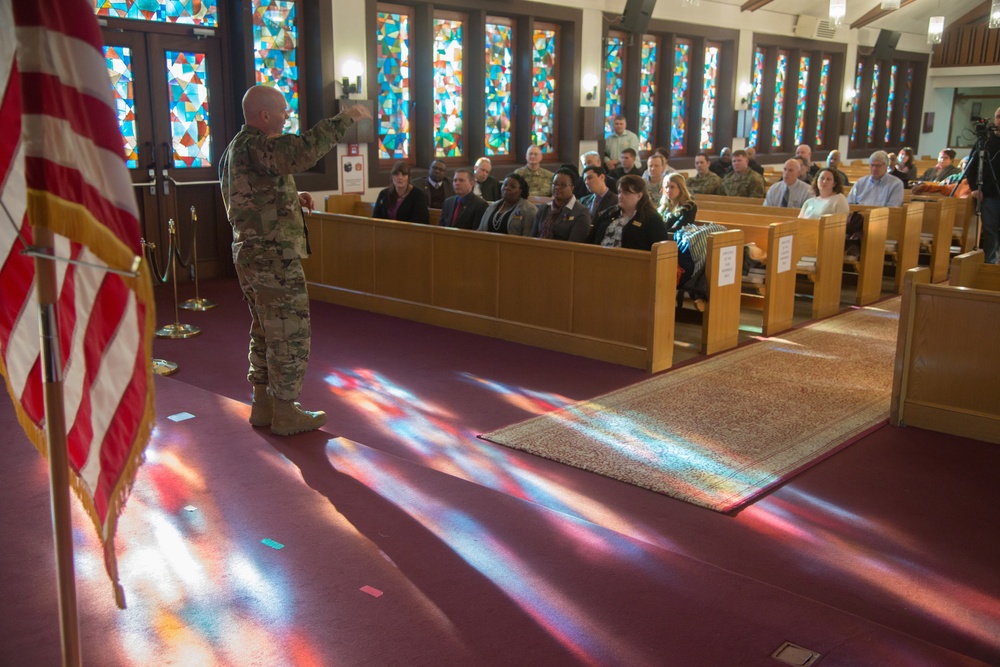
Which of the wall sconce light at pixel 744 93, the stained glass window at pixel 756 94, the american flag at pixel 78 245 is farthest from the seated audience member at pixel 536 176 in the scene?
the american flag at pixel 78 245

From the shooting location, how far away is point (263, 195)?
4.18m

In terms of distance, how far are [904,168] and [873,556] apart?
10470 mm

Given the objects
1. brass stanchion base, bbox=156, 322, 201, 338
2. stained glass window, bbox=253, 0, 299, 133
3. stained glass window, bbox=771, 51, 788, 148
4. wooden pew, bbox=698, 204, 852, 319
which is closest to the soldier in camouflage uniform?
brass stanchion base, bbox=156, 322, 201, 338

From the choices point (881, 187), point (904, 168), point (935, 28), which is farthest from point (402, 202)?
point (935, 28)

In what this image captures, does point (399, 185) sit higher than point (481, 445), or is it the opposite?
point (399, 185)

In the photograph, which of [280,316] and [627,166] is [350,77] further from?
[280,316]

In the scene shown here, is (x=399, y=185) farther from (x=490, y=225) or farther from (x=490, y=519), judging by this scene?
(x=490, y=519)

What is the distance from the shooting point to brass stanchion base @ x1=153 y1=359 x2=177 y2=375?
5756 millimetres

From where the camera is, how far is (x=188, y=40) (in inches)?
347

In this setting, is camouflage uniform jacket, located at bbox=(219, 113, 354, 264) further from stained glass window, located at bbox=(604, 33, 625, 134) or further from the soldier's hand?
stained glass window, located at bbox=(604, 33, 625, 134)

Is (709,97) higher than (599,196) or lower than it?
higher

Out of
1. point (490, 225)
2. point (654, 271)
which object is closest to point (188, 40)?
point (490, 225)

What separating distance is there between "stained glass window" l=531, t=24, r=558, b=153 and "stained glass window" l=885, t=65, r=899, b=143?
10721 millimetres

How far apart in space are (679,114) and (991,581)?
1260 centimetres
